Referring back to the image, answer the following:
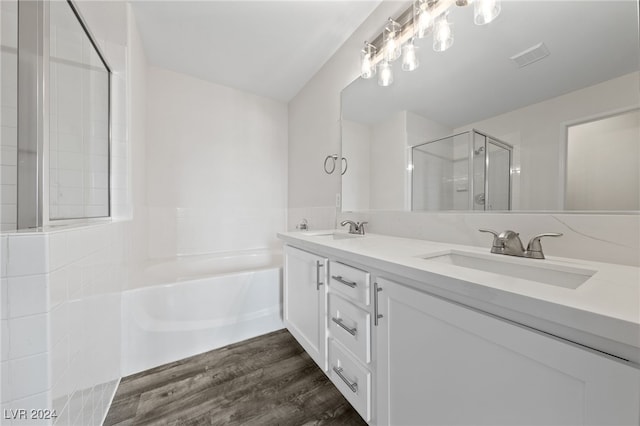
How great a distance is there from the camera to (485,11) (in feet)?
3.27

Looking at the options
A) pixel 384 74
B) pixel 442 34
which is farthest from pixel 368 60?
pixel 442 34

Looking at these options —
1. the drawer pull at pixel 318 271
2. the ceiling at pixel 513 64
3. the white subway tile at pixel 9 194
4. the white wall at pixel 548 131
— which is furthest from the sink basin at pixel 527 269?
the white subway tile at pixel 9 194

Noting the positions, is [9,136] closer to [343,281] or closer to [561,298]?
[343,281]

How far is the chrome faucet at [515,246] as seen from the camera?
2.57 feet

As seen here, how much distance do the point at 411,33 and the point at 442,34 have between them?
26cm

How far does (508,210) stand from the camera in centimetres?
94

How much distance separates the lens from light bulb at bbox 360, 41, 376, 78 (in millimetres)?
1575

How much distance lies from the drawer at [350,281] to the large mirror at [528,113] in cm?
63

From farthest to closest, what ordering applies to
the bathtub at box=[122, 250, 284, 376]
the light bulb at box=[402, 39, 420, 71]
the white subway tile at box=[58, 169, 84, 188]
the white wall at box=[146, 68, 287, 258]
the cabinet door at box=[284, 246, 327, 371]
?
1. the white wall at box=[146, 68, 287, 258]
2. the bathtub at box=[122, 250, 284, 376]
3. the light bulb at box=[402, 39, 420, 71]
4. the cabinet door at box=[284, 246, 327, 371]
5. the white subway tile at box=[58, 169, 84, 188]

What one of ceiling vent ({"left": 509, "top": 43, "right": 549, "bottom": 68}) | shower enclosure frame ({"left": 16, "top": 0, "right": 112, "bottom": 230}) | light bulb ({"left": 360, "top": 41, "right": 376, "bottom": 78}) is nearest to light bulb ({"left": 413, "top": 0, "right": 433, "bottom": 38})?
light bulb ({"left": 360, "top": 41, "right": 376, "bottom": 78})

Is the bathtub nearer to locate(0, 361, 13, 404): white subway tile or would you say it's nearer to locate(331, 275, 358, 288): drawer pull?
locate(0, 361, 13, 404): white subway tile

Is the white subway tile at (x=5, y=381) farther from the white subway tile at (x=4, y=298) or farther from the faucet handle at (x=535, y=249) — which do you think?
the faucet handle at (x=535, y=249)

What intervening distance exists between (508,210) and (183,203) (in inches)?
105

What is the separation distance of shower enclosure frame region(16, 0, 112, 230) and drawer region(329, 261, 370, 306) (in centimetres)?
111
